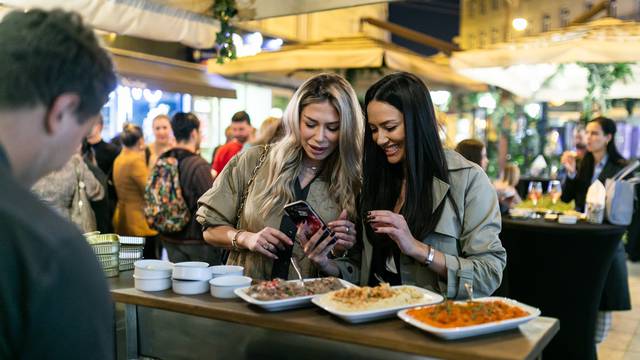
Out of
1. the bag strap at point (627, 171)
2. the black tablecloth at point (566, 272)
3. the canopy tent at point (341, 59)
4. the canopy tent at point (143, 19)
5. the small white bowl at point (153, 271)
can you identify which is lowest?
the black tablecloth at point (566, 272)

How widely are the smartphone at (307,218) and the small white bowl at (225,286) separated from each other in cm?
33

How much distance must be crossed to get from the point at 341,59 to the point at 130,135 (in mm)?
2109

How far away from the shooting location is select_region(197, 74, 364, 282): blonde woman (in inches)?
108

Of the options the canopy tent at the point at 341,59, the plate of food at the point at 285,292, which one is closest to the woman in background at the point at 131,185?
the canopy tent at the point at 341,59

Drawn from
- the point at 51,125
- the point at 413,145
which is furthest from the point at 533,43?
the point at 51,125

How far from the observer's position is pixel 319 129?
2771mm

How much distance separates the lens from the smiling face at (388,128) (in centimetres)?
246

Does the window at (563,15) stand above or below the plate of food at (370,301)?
above

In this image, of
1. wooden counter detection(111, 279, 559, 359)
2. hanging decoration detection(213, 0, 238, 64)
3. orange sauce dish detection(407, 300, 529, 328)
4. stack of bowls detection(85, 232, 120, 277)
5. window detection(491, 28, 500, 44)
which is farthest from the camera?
window detection(491, 28, 500, 44)

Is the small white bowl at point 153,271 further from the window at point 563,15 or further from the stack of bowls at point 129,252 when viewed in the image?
the window at point 563,15

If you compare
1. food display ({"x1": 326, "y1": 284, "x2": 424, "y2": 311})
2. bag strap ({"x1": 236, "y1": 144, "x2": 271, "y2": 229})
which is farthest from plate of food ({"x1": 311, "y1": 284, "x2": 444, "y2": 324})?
bag strap ({"x1": 236, "y1": 144, "x2": 271, "y2": 229})

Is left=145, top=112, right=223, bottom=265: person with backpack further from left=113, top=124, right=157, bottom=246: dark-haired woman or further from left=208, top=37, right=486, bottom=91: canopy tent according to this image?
left=208, top=37, right=486, bottom=91: canopy tent

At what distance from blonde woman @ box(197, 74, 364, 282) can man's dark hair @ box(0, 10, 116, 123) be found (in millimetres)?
1570

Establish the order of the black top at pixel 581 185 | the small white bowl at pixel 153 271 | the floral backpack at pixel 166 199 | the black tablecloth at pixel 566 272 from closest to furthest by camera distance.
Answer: the small white bowl at pixel 153 271
the black tablecloth at pixel 566 272
the floral backpack at pixel 166 199
the black top at pixel 581 185
